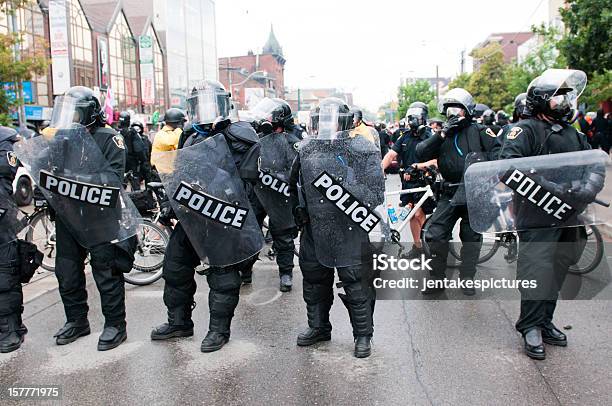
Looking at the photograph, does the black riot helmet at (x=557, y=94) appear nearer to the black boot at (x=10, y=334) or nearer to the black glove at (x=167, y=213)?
the black glove at (x=167, y=213)

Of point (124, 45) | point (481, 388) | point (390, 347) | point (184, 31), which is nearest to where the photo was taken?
point (481, 388)

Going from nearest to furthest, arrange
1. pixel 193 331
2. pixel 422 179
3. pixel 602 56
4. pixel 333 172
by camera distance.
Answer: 1. pixel 333 172
2. pixel 193 331
3. pixel 422 179
4. pixel 602 56

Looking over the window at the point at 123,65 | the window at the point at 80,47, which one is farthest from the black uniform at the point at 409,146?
the window at the point at 123,65

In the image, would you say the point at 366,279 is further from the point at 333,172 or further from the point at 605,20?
the point at 605,20

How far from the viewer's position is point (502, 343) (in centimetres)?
453

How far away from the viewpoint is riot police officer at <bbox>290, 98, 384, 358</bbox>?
13.9 ft

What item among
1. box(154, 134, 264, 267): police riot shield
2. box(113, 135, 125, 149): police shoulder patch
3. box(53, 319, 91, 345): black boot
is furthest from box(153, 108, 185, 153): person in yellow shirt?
box(154, 134, 264, 267): police riot shield

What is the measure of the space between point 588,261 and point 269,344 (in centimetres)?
360

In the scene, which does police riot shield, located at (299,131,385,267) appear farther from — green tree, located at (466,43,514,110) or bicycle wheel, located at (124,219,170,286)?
green tree, located at (466,43,514,110)

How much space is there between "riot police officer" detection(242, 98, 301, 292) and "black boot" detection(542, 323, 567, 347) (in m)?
2.57

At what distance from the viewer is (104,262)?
4.58 metres

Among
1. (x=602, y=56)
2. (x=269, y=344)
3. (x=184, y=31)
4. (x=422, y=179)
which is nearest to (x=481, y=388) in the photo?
(x=269, y=344)

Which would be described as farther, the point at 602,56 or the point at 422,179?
the point at 602,56

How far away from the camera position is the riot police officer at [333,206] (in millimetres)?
4238
